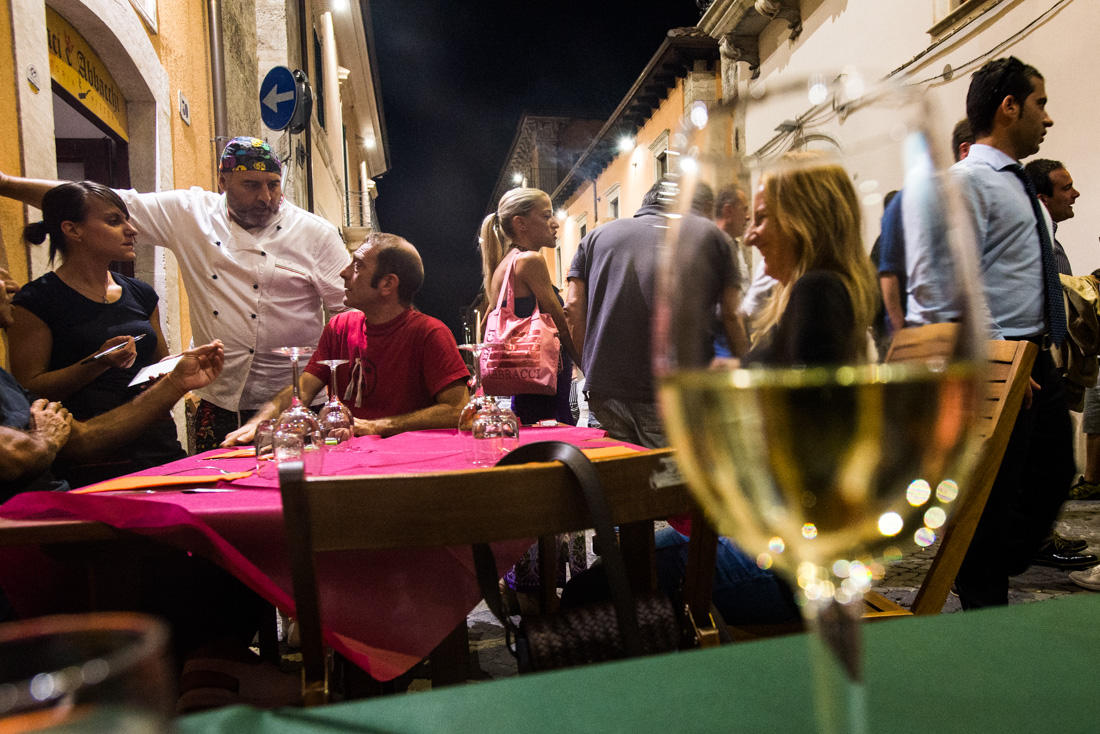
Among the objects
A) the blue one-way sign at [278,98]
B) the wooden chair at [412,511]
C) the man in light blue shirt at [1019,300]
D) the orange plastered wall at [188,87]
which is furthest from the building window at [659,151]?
the wooden chair at [412,511]

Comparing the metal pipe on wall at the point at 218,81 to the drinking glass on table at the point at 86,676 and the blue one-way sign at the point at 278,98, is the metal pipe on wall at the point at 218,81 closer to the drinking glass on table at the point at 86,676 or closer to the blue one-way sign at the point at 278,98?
the blue one-way sign at the point at 278,98

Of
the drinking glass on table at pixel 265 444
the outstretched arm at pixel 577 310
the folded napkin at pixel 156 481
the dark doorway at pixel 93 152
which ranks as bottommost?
the folded napkin at pixel 156 481

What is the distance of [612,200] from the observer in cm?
2112

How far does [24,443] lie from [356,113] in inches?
860

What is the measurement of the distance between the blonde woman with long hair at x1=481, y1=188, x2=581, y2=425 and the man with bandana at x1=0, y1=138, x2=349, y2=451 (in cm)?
97

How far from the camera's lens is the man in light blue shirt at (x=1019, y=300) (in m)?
2.42

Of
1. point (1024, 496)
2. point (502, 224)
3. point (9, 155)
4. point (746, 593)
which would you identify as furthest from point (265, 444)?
point (1024, 496)

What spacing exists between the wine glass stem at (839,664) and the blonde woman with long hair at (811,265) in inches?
4.0

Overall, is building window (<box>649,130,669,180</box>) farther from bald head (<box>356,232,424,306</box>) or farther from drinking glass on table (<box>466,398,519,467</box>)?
drinking glass on table (<box>466,398,519,467</box>)

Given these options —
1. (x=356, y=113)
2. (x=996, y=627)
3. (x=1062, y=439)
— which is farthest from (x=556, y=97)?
(x=996, y=627)

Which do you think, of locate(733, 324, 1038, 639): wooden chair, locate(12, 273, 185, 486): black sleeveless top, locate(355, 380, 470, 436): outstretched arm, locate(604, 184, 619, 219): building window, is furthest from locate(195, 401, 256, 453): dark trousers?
locate(604, 184, 619, 219): building window

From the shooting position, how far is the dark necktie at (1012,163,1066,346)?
2662mm

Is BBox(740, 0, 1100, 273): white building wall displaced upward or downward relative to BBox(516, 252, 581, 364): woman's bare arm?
upward

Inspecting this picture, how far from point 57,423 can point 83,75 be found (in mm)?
3285
